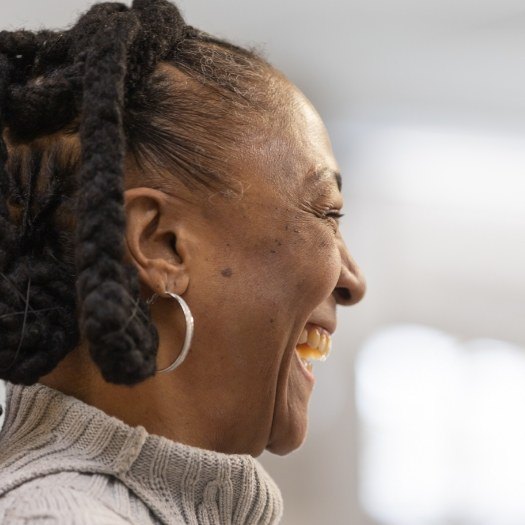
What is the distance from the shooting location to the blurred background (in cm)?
219

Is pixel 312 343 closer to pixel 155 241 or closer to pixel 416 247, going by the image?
pixel 155 241

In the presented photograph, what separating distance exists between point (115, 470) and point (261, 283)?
0.28 meters

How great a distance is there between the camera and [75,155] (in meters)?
1.08

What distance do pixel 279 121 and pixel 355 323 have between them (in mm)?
1307

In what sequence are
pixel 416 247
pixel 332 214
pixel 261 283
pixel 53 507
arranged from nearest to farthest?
pixel 53 507
pixel 261 283
pixel 332 214
pixel 416 247

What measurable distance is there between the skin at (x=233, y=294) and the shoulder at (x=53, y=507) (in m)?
0.15

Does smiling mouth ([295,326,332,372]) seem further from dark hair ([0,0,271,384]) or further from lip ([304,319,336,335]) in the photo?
dark hair ([0,0,271,384])

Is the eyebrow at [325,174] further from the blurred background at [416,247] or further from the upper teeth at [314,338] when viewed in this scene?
the blurred background at [416,247]

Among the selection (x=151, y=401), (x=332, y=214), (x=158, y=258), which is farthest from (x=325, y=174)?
(x=151, y=401)

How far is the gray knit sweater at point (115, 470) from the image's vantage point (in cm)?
94

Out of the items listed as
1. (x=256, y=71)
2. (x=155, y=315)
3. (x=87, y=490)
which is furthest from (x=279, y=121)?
(x=87, y=490)

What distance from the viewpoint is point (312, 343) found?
1.24 meters

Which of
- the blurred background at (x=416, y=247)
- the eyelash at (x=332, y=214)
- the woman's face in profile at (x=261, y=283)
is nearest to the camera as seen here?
the woman's face in profile at (x=261, y=283)

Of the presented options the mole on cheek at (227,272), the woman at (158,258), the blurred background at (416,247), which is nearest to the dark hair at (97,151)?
the woman at (158,258)
